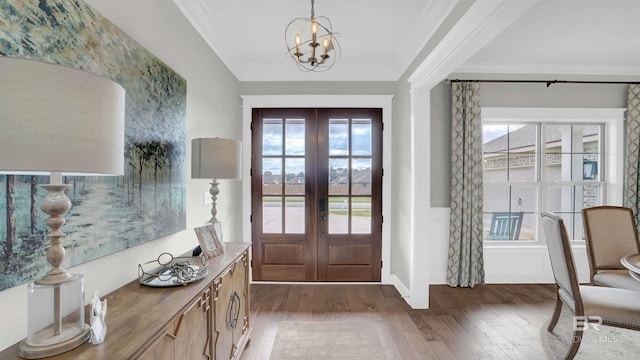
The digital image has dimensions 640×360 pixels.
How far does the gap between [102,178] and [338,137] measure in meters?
2.70

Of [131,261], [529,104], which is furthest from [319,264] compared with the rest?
[529,104]

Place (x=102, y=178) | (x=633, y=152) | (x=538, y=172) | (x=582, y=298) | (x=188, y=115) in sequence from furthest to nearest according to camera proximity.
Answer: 1. (x=538, y=172)
2. (x=633, y=152)
3. (x=188, y=115)
4. (x=582, y=298)
5. (x=102, y=178)

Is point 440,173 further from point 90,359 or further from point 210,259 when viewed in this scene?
point 90,359

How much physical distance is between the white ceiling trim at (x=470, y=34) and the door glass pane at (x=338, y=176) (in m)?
1.36

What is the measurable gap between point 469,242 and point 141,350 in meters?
3.56

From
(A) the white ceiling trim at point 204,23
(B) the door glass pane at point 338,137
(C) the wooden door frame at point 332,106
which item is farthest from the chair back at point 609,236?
(A) the white ceiling trim at point 204,23

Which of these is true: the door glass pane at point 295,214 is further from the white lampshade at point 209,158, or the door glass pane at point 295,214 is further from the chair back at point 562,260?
the chair back at point 562,260

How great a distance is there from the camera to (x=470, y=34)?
1965 millimetres

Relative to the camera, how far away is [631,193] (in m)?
3.55

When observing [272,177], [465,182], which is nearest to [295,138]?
[272,177]

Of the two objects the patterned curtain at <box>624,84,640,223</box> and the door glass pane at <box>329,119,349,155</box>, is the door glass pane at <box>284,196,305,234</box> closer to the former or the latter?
the door glass pane at <box>329,119,349,155</box>

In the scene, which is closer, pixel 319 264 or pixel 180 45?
pixel 180 45

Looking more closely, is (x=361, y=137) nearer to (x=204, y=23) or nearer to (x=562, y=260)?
(x=204, y=23)

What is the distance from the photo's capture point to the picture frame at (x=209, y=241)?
1845mm
